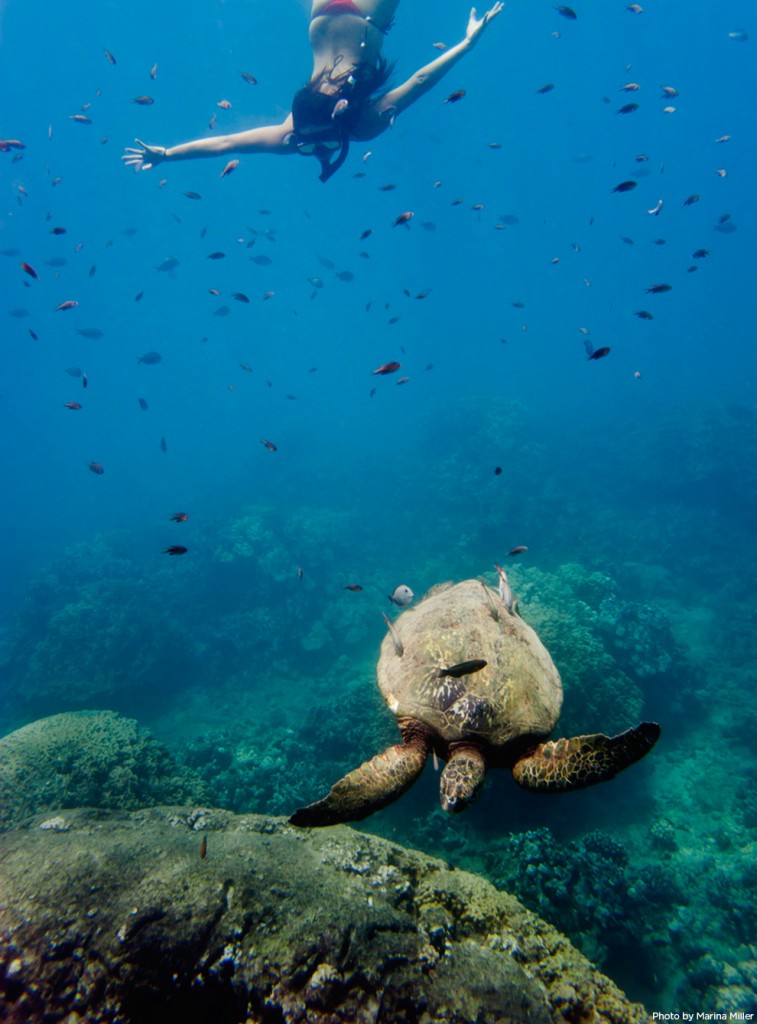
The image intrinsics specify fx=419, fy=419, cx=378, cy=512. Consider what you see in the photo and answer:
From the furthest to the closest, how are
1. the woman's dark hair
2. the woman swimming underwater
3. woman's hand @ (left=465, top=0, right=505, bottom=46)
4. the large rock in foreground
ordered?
woman's hand @ (left=465, top=0, right=505, bottom=46) < the woman swimming underwater < the woman's dark hair < the large rock in foreground

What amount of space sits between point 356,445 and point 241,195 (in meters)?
66.6

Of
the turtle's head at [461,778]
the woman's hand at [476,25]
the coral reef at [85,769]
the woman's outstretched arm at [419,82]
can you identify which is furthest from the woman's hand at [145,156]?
the turtle's head at [461,778]

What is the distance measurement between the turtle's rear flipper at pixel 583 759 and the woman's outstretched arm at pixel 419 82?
11.1 m

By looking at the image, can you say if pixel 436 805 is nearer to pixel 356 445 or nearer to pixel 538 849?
pixel 538 849

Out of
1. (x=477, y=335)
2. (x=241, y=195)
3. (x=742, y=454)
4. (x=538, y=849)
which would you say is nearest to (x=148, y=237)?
(x=241, y=195)

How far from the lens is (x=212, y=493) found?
3591 centimetres

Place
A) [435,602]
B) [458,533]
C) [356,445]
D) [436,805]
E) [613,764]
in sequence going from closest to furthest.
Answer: [613,764] < [435,602] < [436,805] < [458,533] < [356,445]

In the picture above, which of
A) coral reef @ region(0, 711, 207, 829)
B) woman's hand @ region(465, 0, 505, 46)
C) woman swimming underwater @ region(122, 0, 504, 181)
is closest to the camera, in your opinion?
coral reef @ region(0, 711, 207, 829)

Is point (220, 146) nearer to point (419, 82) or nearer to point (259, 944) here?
point (419, 82)

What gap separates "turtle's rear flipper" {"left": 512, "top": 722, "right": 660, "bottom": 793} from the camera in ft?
8.66

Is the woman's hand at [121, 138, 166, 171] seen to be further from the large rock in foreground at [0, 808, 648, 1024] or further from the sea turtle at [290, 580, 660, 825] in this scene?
the large rock in foreground at [0, 808, 648, 1024]

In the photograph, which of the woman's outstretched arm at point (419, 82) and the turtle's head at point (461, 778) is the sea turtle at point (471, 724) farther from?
the woman's outstretched arm at point (419, 82)

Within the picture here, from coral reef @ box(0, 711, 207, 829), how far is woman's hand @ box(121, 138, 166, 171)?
9906 mm

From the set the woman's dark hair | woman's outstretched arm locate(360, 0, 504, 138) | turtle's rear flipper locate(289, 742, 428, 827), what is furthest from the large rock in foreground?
woman's outstretched arm locate(360, 0, 504, 138)
